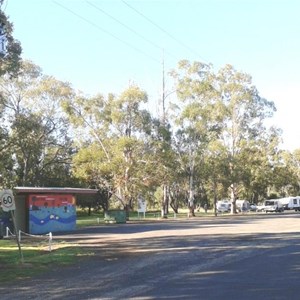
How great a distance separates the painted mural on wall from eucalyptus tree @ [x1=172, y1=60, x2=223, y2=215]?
87.9ft

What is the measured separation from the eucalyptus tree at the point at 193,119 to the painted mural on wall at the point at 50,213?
1055 inches

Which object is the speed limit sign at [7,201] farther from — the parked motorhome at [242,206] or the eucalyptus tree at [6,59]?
the parked motorhome at [242,206]

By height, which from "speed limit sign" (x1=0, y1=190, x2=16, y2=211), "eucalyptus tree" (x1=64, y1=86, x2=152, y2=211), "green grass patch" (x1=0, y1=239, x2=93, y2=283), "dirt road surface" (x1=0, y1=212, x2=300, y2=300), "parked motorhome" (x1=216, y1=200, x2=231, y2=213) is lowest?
"green grass patch" (x1=0, y1=239, x2=93, y2=283)

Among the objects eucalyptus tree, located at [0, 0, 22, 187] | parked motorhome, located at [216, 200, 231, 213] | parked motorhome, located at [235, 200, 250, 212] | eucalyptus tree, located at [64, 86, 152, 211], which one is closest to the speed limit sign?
eucalyptus tree, located at [0, 0, 22, 187]

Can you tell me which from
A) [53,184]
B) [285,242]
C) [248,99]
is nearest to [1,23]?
[285,242]

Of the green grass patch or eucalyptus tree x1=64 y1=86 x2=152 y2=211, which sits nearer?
the green grass patch

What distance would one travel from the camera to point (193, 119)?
6041 centimetres

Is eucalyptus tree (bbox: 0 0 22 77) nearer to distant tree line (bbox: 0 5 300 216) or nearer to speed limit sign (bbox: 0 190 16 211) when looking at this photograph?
speed limit sign (bbox: 0 190 16 211)

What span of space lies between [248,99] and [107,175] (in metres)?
26.7

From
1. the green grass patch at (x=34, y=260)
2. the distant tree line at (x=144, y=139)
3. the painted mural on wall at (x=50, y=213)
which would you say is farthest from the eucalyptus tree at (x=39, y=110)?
the green grass patch at (x=34, y=260)

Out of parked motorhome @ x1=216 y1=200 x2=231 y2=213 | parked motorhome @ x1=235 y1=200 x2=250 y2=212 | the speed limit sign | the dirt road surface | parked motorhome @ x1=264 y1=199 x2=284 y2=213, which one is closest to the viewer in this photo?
the dirt road surface

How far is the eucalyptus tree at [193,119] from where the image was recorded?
60.5 meters

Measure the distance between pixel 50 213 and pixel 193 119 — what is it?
2976 cm

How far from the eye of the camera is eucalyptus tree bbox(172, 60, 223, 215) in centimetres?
6053
